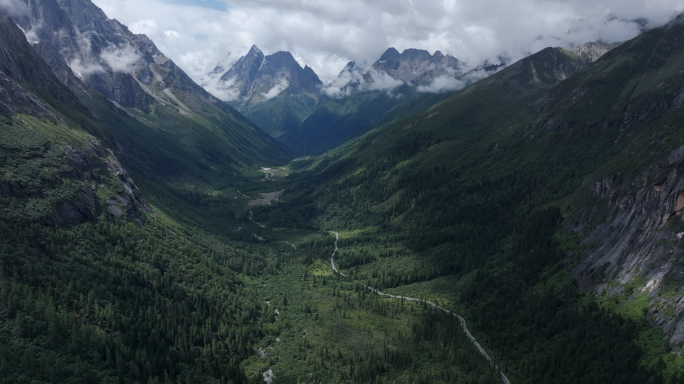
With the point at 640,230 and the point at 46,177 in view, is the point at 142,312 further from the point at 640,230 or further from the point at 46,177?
the point at 640,230

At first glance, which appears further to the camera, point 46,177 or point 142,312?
point 46,177

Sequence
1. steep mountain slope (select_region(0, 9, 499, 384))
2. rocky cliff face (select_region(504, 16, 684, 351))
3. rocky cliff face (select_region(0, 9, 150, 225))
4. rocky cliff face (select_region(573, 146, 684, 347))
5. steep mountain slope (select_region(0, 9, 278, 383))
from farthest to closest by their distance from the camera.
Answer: rocky cliff face (select_region(0, 9, 150, 225))
rocky cliff face (select_region(504, 16, 684, 351))
rocky cliff face (select_region(573, 146, 684, 347))
steep mountain slope (select_region(0, 9, 499, 384))
steep mountain slope (select_region(0, 9, 278, 383))

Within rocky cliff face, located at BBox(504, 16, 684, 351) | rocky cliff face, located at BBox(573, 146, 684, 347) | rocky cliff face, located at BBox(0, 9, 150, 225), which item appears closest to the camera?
rocky cliff face, located at BBox(573, 146, 684, 347)

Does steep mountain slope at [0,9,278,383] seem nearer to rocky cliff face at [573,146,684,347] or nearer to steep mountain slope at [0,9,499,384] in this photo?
steep mountain slope at [0,9,499,384]

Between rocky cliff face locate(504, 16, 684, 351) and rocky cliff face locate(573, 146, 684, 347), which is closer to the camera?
rocky cliff face locate(573, 146, 684, 347)

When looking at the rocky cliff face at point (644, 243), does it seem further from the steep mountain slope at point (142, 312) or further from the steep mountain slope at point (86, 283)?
the steep mountain slope at point (86, 283)

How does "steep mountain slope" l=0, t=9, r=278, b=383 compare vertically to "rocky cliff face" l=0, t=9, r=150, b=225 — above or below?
below

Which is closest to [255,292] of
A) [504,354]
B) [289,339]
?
[289,339]

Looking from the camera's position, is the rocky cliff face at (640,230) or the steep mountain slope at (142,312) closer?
the steep mountain slope at (142,312)

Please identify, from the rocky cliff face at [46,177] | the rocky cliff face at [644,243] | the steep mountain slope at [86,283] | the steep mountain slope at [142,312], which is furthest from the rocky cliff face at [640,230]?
the rocky cliff face at [46,177]

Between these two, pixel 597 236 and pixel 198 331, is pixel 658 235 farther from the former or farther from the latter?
pixel 198 331

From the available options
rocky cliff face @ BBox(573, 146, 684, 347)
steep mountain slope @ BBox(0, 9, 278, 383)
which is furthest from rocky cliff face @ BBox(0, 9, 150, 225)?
rocky cliff face @ BBox(573, 146, 684, 347)

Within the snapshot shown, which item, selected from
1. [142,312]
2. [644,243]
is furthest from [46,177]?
[644,243]
